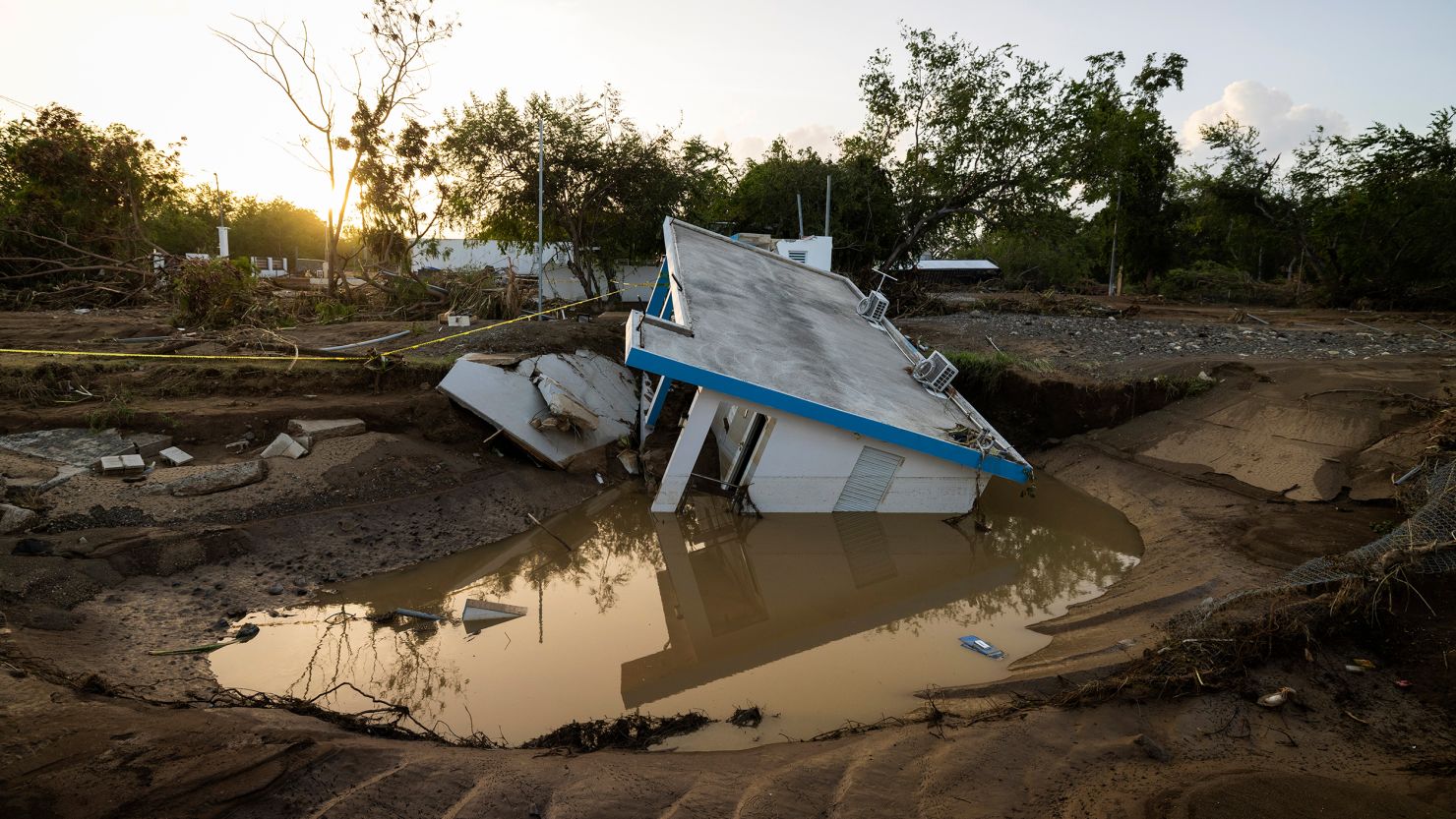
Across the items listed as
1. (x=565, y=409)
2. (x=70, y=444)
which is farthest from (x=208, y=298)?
(x=565, y=409)

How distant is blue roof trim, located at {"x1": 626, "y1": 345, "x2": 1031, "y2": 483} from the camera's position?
7074 mm

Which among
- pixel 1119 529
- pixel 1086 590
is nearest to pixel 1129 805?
pixel 1086 590

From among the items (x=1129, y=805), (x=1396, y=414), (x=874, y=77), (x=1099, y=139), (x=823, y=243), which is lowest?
(x=1129, y=805)

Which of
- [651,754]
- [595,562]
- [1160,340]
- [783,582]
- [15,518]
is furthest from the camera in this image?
[1160,340]

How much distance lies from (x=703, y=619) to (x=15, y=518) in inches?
212

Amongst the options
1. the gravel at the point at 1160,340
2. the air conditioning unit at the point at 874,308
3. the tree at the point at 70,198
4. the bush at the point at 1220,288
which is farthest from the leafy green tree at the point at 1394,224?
the tree at the point at 70,198

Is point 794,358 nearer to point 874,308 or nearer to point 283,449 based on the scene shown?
point 874,308

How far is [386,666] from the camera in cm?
505

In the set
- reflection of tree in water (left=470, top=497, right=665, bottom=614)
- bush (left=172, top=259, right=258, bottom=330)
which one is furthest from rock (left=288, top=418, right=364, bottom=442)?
bush (left=172, top=259, right=258, bottom=330)

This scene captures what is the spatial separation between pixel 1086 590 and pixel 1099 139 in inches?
564

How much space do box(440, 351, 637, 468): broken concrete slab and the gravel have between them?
629 cm

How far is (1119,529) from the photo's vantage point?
794 centimetres

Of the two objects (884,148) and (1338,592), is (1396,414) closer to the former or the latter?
(1338,592)

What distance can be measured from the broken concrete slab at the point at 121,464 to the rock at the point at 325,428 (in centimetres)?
138
